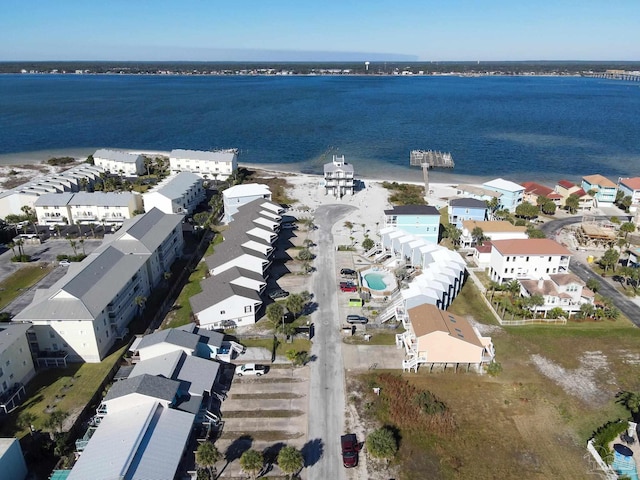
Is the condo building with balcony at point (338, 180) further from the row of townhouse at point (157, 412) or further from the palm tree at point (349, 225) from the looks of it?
the row of townhouse at point (157, 412)

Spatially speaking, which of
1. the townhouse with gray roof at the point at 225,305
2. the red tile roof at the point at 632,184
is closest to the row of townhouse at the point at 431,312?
the townhouse with gray roof at the point at 225,305

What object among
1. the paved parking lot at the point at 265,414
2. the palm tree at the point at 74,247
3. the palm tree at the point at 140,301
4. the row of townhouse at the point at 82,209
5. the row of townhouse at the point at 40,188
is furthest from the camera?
the row of townhouse at the point at 40,188

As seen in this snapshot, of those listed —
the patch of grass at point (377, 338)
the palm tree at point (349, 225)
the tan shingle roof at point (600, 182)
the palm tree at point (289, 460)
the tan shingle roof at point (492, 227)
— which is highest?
the tan shingle roof at point (600, 182)

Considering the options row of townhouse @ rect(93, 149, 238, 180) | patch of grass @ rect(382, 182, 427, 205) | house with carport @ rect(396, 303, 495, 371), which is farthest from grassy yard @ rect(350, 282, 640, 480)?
row of townhouse @ rect(93, 149, 238, 180)

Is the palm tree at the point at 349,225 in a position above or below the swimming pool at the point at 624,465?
above

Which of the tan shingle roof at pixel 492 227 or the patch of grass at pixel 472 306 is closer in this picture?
the patch of grass at pixel 472 306

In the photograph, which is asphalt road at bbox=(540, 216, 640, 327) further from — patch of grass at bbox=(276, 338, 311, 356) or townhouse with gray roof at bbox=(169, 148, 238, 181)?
townhouse with gray roof at bbox=(169, 148, 238, 181)

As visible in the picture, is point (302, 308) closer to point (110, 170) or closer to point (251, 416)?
point (251, 416)
